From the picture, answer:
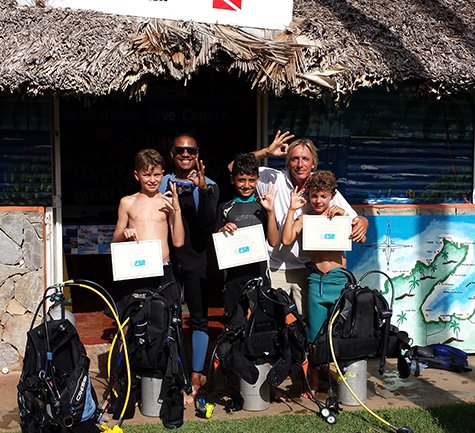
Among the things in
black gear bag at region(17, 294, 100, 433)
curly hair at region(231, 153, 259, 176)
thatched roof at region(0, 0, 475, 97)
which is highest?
thatched roof at region(0, 0, 475, 97)

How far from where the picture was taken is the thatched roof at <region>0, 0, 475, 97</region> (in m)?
5.55

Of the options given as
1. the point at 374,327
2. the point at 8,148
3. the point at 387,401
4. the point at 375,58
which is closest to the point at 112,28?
the point at 8,148

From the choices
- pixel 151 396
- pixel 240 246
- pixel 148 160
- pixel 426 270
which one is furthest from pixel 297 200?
pixel 426 270

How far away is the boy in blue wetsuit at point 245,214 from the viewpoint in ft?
17.1

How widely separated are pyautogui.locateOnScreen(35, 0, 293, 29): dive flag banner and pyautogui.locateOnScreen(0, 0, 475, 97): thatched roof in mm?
77

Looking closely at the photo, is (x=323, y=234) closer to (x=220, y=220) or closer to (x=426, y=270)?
(x=220, y=220)

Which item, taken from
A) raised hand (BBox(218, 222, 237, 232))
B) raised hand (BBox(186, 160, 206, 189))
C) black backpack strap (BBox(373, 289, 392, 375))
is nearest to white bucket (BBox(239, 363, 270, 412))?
black backpack strap (BBox(373, 289, 392, 375))

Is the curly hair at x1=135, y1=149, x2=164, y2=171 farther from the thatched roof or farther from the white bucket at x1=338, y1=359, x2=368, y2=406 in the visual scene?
the white bucket at x1=338, y1=359, x2=368, y2=406

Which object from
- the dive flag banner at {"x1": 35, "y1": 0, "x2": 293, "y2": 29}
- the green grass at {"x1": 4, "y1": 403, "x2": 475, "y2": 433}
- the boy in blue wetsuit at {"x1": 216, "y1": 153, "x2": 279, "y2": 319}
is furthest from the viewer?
the dive flag banner at {"x1": 35, "y1": 0, "x2": 293, "y2": 29}

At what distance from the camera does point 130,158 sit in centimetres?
862

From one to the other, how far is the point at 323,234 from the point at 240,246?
23.3 inches

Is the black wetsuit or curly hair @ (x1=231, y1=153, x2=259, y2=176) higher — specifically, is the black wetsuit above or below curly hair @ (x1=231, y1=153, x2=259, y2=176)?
below

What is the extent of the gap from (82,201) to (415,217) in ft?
12.7

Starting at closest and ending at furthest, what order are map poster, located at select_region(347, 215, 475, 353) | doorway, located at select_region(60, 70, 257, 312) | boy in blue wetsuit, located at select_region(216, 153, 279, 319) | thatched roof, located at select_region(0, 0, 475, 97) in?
boy in blue wetsuit, located at select_region(216, 153, 279, 319)
thatched roof, located at select_region(0, 0, 475, 97)
map poster, located at select_region(347, 215, 475, 353)
doorway, located at select_region(60, 70, 257, 312)
